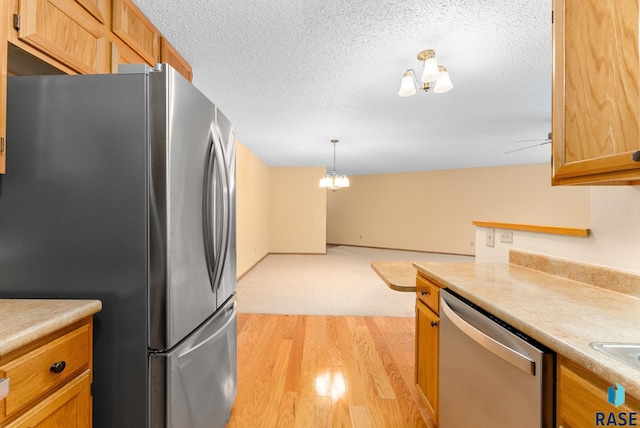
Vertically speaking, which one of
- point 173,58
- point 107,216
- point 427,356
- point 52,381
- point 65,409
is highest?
point 173,58

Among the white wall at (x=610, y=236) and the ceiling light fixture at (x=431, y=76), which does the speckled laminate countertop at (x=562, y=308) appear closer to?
the white wall at (x=610, y=236)

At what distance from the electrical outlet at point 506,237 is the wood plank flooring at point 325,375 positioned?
1173 mm

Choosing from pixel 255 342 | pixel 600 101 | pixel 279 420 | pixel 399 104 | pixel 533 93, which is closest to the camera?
pixel 600 101

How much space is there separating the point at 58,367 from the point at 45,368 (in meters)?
0.04

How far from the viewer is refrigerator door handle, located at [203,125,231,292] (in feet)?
4.13

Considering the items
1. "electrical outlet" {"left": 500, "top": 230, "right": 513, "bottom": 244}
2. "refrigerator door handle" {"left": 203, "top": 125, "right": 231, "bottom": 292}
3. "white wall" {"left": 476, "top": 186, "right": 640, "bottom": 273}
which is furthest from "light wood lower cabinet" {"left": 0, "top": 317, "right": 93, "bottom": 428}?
"electrical outlet" {"left": 500, "top": 230, "right": 513, "bottom": 244}

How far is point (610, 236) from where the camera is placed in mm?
1171

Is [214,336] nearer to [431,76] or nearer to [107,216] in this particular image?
[107,216]

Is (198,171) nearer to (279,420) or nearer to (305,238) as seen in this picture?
(279,420)

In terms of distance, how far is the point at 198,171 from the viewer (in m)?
1.19

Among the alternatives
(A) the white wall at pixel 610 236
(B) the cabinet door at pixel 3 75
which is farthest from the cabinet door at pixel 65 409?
(A) the white wall at pixel 610 236

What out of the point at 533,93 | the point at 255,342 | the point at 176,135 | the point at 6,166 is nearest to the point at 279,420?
the point at 255,342

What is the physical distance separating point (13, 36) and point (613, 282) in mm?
2507

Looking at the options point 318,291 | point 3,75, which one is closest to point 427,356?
point 3,75
